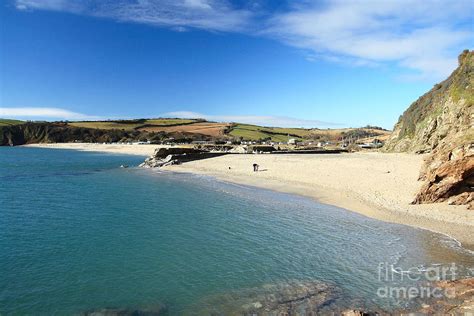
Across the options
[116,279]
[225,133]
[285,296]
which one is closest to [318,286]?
[285,296]

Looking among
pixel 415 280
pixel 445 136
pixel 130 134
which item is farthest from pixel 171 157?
pixel 130 134

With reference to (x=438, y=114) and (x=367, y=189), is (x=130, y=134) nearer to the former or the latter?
(x=438, y=114)

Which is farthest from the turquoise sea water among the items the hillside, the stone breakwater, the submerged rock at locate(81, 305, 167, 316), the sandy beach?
the hillside

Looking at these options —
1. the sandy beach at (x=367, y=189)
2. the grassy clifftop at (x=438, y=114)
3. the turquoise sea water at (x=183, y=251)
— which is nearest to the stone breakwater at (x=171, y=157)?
the sandy beach at (x=367, y=189)

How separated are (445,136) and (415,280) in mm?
47845

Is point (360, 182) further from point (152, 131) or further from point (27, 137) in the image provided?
point (27, 137)

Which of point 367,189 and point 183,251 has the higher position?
point 367,189

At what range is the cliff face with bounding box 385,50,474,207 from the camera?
22359mm

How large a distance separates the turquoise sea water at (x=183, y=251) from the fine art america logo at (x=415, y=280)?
424 mm

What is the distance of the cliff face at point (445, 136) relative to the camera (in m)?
22.4

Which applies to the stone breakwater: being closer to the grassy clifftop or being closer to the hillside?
the grassy clifftop

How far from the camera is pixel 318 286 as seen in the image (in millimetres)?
13180

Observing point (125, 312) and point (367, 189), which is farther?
point (367, 189)

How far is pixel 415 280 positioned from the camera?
13.6 metres
